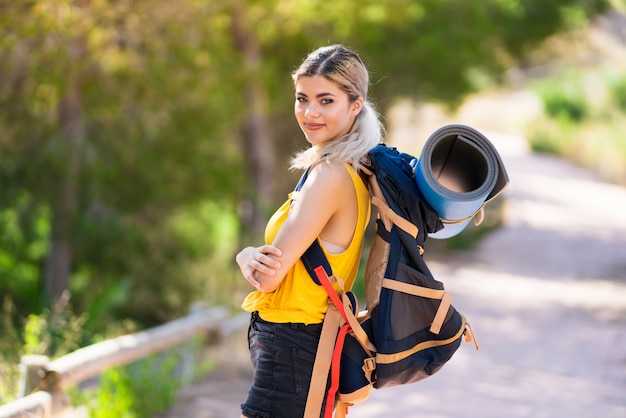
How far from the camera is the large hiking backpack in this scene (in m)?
2.57

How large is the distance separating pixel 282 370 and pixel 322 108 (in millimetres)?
801

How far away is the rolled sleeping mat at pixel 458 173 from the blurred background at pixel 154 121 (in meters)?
3.63

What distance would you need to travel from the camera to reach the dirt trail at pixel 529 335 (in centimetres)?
641

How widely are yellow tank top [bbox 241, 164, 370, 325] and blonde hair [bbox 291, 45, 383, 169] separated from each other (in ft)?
0.27

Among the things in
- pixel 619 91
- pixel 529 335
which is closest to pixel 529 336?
pixel 529 335

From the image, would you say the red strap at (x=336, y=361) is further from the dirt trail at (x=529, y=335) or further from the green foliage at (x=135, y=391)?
the dirt trail at (x=529, y=335)

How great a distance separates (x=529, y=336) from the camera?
9.02m

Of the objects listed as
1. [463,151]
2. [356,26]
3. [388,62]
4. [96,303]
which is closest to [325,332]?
[463,151]

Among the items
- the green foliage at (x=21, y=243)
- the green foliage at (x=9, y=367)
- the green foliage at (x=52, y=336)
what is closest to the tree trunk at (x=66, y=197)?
the green foliage at (x=21, y=243)

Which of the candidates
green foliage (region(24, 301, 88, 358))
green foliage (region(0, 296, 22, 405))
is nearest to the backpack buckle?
green foliage (region(0, 296, 22, 405))

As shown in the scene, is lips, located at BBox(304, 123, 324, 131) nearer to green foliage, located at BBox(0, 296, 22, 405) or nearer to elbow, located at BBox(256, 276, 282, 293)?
elbow, located at BBox(256, 276, 282, 293)

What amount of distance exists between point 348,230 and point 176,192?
9.01 meters

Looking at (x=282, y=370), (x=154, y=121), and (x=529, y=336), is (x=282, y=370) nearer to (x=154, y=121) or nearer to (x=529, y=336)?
(x=529, y=336)

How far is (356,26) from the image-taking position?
37.9 feet
